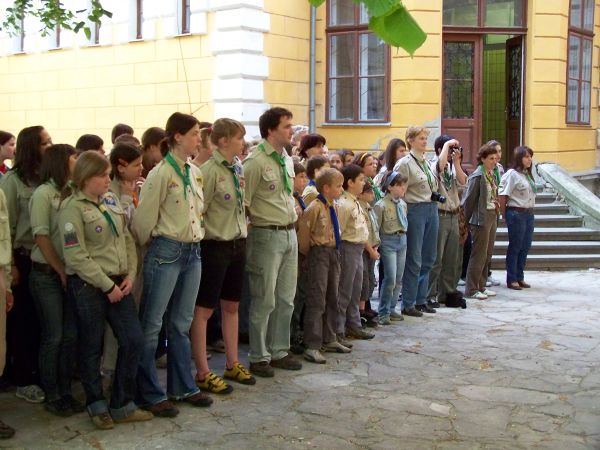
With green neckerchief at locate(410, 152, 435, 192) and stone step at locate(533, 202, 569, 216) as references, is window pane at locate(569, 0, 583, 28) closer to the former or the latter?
stone step at locate(533, 202, 569, 216)

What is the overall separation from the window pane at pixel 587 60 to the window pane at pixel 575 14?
428 mm

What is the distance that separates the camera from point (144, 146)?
643 cm

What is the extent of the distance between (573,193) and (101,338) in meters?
10.3

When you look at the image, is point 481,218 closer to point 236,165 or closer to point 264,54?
point 236,165

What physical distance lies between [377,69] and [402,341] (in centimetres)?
850

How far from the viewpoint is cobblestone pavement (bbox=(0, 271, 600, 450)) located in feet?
17.3

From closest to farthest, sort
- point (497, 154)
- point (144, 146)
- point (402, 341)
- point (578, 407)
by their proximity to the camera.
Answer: point (578, 407)
point (144, 146)
point (402, 341)
point (497, 154)

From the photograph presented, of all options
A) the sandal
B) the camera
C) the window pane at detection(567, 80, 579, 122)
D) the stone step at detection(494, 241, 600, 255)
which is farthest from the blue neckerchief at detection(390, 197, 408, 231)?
the window pane at detection(567, 80, 579, 122)

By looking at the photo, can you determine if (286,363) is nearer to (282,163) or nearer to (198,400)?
(198,400)

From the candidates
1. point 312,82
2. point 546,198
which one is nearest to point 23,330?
point 546,198

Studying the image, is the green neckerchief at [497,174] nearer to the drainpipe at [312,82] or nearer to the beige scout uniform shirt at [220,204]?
the beige scout uniform shirt at [220,204]

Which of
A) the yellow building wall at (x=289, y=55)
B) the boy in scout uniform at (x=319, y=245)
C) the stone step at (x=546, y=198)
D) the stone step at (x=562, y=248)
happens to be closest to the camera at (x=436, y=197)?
the boy in scout uniform at (x=319, y=245)

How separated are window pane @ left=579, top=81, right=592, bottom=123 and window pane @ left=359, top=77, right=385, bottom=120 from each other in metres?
3.89

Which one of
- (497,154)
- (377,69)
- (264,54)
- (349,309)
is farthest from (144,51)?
(349,309)
